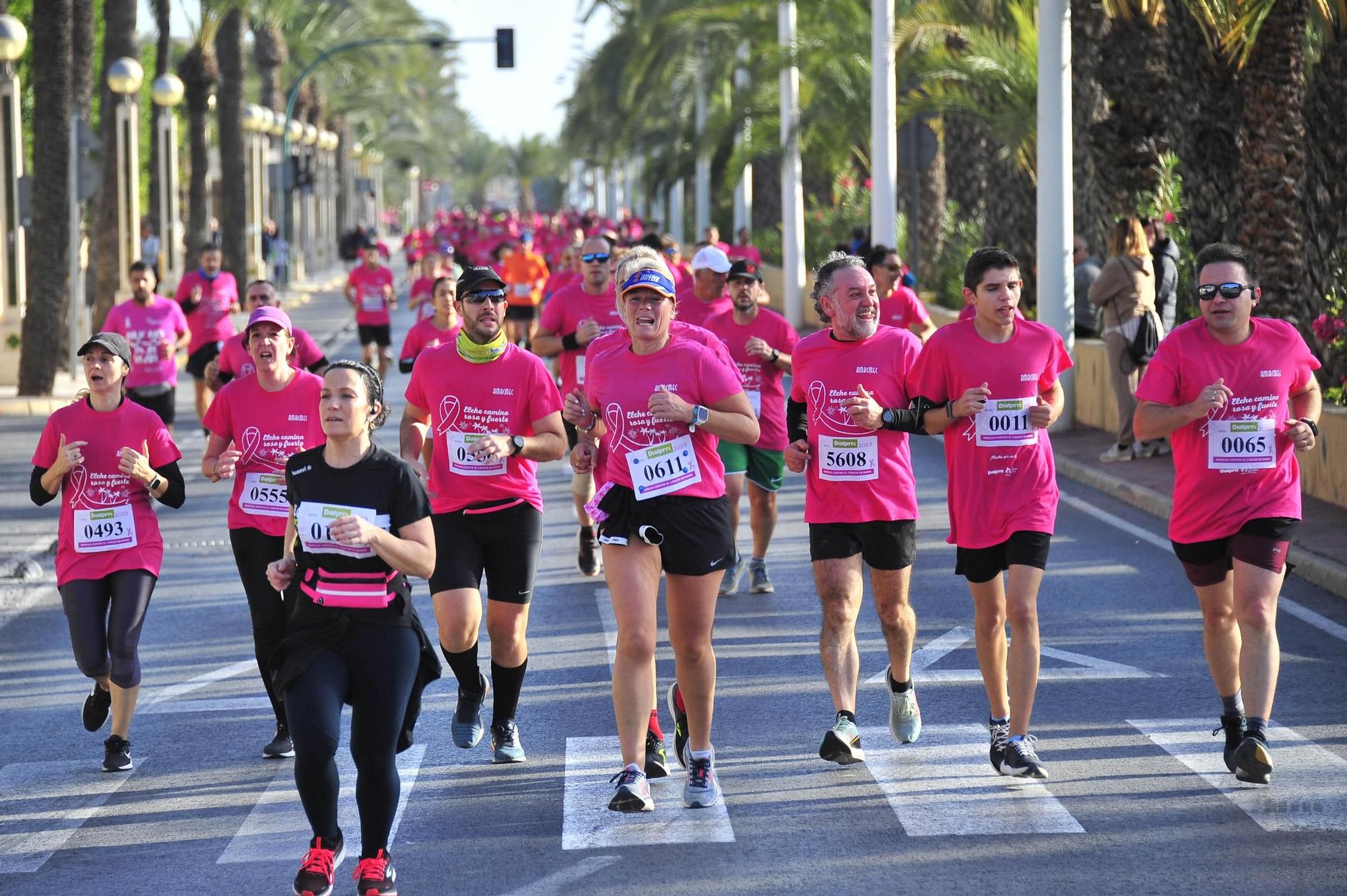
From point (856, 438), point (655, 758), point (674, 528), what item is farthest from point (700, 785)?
point (856, 438)

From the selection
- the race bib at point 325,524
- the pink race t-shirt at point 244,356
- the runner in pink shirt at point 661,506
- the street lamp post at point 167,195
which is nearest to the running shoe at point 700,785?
the runner in pink shirt at point 661,506

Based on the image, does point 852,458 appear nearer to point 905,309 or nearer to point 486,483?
point 486,483

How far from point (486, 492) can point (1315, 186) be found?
33.9 feet

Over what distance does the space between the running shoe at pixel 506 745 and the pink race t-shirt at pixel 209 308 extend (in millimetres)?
11106

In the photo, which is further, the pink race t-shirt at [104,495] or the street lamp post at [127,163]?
the street lamp post at [127,163]

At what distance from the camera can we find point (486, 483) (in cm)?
772

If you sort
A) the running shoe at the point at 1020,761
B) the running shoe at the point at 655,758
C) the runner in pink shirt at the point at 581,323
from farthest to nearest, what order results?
the runner in pink shirt at the point at 581,323 → the running shoe at the point at 655,758 → the running shoe at the point at 1020,761

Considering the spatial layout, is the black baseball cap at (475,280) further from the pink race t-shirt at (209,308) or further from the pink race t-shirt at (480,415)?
the pink race t-shirt at (209,308)

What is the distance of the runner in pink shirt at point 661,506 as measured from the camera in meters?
6.95

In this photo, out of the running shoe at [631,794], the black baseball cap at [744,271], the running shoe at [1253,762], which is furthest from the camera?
the black baseball cap at [744,271]

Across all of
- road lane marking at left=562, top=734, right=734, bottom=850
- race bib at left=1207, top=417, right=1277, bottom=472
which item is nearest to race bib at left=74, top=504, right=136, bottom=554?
road lane marking at left=562, top=734, right=734, bottom=850

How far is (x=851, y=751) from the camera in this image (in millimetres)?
7508

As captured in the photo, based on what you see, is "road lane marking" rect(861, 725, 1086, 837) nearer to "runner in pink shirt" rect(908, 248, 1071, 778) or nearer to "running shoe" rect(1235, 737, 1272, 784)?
"runner in pink shirt" rect(908, 248, 1071, 778)

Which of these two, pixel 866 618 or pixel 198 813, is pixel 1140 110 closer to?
pixel 866 618
